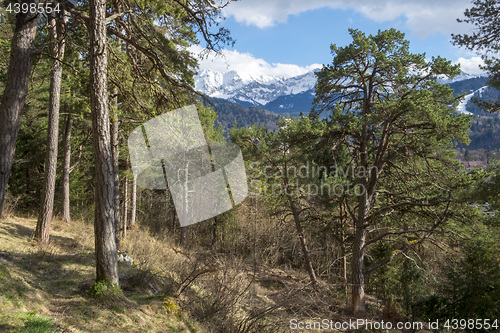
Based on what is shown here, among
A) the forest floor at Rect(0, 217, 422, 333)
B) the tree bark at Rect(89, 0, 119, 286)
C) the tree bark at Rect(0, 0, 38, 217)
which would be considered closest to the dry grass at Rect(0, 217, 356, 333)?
the forest floor at Rect(0, 217, 422, 333)

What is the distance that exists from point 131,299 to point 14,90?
3830 millimetres

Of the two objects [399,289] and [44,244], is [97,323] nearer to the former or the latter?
[44,244]

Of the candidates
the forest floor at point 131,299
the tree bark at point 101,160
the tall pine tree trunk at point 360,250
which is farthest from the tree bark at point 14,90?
the tall pine tree trunk at point 360,250

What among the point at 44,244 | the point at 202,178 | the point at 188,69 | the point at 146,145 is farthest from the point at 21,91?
the point at 202,178

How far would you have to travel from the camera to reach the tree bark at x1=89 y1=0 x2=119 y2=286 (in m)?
4.98

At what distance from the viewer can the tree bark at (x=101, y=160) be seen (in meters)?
4.98

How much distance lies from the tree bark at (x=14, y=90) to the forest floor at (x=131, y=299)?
1540mm

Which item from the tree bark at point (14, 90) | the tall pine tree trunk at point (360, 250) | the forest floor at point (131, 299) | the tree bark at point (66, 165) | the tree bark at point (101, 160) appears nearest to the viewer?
the forest floor at point (131, 299)

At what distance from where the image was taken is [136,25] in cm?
603

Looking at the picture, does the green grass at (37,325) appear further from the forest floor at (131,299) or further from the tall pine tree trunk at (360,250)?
the tall pine tree trunk at (360,250)

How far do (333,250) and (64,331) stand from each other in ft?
57.7

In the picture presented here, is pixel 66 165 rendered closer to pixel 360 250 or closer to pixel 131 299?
pixel 131 299

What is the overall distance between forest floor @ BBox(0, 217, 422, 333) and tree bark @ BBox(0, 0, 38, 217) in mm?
1540

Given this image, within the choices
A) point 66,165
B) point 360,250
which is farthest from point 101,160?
point 360,250
